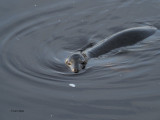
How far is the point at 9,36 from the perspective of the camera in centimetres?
1007

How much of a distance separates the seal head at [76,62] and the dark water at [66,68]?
0.40 ft

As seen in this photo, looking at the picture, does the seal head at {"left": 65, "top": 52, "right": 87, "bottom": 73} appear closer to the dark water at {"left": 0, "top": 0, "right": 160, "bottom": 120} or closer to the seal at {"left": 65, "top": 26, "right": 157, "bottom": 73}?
the seal at {"left": 65, "top": 26, "right": 157, "bottom": 73}

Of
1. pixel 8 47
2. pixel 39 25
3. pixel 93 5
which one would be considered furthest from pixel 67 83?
pixel 93 5

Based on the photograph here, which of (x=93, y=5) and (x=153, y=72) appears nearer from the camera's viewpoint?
(x=153, y=72)

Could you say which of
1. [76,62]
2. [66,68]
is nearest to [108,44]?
[76,62]

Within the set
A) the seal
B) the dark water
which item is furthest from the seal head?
the dark water

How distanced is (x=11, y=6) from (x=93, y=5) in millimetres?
2388

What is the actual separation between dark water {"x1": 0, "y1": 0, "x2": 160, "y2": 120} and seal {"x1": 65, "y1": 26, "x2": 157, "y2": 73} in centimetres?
14

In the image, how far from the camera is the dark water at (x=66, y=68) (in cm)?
713

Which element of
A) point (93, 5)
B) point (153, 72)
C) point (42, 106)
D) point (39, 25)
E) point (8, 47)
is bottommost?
point (42, 106)

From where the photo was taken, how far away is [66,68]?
8414 mm

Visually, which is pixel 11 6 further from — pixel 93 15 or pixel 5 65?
pixel 5 65

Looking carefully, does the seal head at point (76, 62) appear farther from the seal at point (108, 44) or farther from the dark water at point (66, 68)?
the dark water at point (66, 68)

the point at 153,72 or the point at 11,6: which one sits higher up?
the point at 11,6
